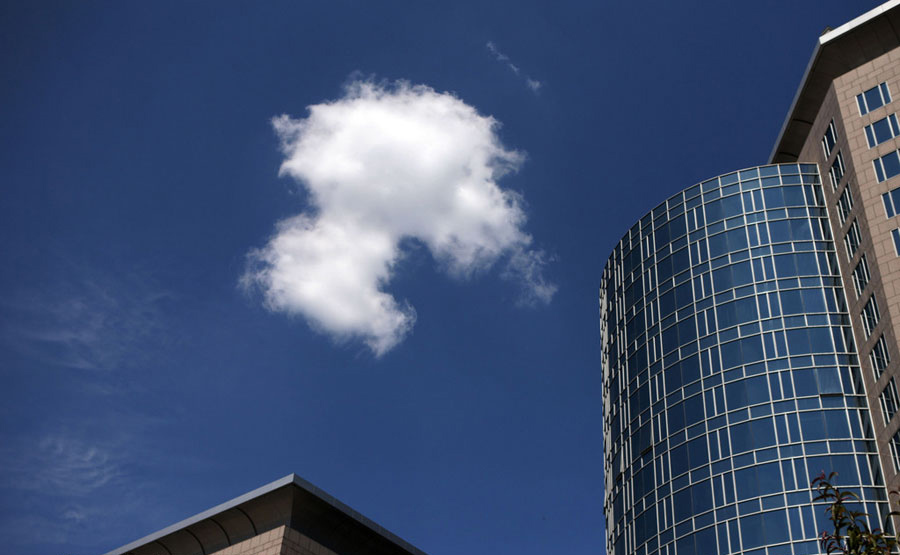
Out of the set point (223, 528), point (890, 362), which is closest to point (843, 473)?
point (890, 362)

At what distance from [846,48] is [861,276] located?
16.6 m

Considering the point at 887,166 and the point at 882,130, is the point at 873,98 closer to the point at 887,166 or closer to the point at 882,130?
the point at 882,130

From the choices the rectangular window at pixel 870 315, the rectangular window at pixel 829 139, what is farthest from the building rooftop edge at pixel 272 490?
the rectangular window at pixel 829 139

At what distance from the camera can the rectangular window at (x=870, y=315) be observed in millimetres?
53094

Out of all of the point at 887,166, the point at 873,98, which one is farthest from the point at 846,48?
the point at 887,166

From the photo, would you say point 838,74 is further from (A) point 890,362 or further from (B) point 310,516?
(B) point 310,516

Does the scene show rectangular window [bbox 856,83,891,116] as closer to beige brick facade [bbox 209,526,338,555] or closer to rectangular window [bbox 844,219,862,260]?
rectangular window [bbox 844,219,862,260]

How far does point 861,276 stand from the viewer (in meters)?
55.7

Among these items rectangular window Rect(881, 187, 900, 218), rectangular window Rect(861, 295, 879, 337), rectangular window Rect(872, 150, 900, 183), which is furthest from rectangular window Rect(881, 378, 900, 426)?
rectangular window Rect(872, 150, 900, 183)

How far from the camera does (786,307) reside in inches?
2307

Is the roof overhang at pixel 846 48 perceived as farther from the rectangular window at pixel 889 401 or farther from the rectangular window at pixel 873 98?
the rectangular window at pixel 889 401

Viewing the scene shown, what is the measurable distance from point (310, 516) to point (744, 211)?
133 ft

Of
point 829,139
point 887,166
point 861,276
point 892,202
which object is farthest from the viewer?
point 829,139

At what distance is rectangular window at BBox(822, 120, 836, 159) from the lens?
2435 inches
